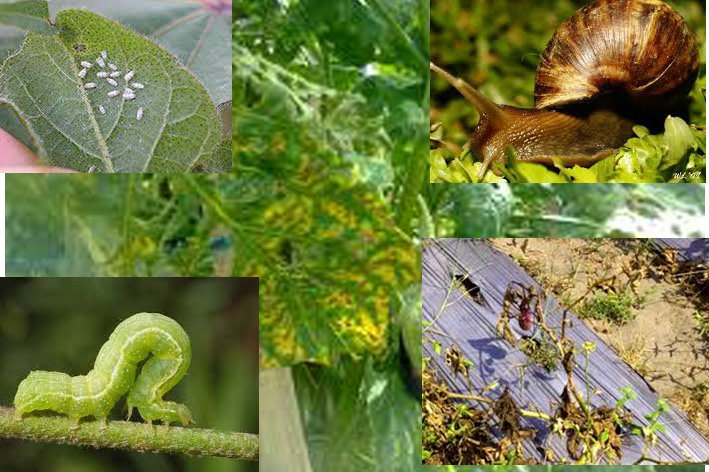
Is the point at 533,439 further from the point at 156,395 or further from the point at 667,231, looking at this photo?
the point at 156,395

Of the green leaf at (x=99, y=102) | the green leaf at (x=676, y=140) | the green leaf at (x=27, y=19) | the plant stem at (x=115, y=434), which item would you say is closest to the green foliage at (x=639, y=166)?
the green leaf at (x=676, y=140)

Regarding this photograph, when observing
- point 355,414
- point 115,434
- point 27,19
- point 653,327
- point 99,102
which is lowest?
point 355,414

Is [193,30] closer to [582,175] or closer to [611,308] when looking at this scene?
[582,175]

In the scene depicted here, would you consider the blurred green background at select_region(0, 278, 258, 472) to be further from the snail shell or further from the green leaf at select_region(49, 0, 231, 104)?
the snail shell

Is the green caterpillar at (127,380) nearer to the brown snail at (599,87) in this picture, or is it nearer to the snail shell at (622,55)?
the brown snail at (599,87)

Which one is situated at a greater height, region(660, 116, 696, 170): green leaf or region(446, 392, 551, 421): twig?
region(660, 116, 696, 170): green leaf

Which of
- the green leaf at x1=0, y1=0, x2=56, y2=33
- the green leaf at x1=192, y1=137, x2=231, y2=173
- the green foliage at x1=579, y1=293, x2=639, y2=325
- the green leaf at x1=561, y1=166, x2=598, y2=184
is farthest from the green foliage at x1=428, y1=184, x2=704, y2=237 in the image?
the green leaf at x1=0, y1=0, x2=56, y2=33

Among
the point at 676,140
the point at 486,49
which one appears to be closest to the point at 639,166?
the point at 676,140
